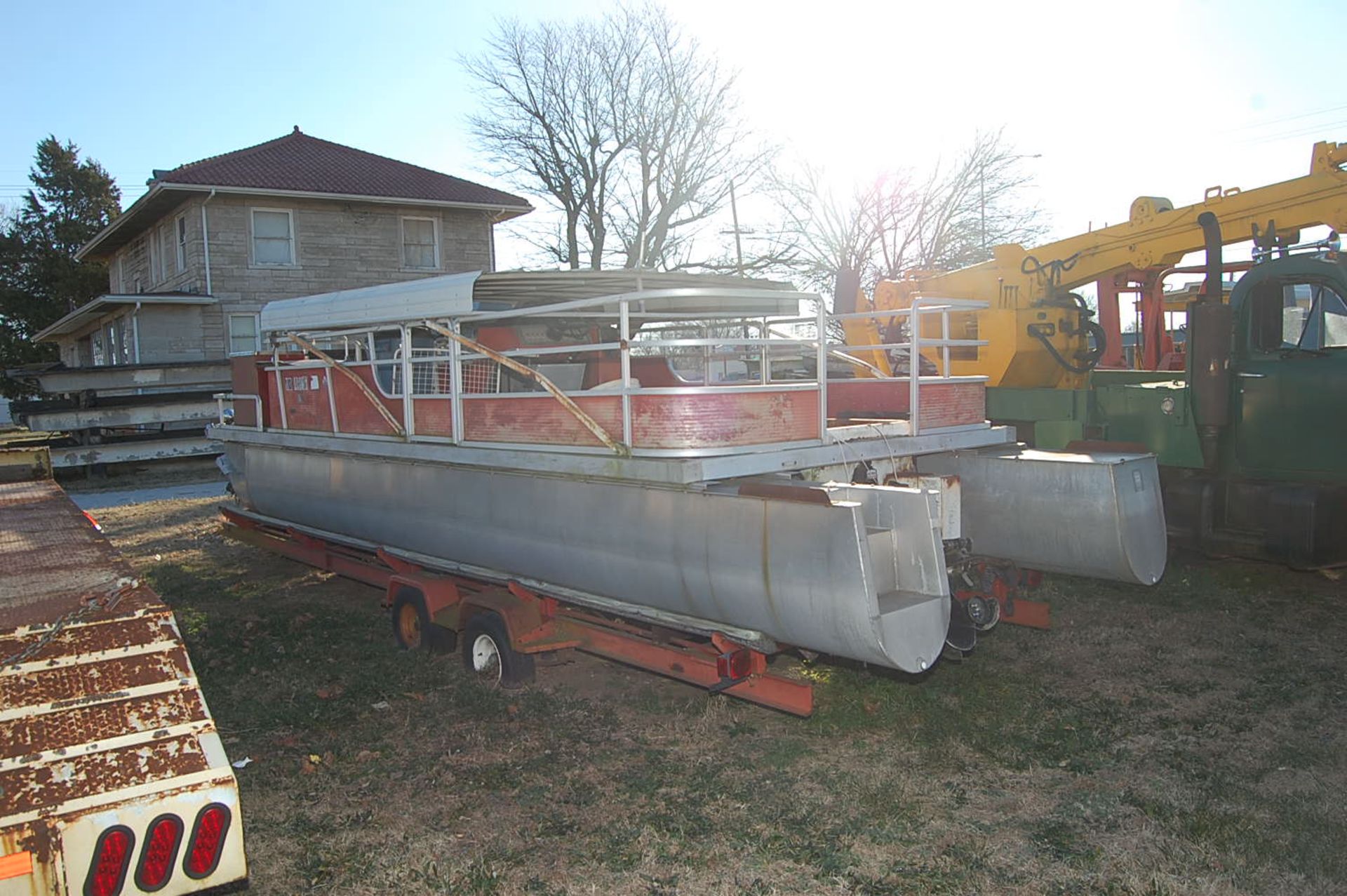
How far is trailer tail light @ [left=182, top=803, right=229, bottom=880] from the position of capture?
2465mm

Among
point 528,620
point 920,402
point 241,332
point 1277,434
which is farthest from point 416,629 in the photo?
point 241,332

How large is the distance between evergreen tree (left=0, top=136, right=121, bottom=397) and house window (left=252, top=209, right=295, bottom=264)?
20764 mm

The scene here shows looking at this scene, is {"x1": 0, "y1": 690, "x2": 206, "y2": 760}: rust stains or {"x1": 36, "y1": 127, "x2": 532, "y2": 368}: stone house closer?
{"x1": 0, "y1": 690, "x2": 206, "y2": 760}: rust stains

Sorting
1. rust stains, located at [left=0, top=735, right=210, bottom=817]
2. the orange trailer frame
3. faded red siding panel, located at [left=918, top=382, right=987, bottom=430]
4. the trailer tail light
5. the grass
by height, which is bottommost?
the grass

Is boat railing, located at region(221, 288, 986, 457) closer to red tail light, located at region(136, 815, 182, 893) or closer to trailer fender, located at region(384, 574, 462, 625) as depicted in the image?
trailer fender, located at region(384, 574, 462, 625)

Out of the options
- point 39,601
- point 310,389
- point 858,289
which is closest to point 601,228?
point 858,289

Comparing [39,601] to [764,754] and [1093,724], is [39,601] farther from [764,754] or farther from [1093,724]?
[1093,724]

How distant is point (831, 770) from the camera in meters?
4.93

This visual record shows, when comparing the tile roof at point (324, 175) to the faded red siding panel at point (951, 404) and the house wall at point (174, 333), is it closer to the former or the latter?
the house wall at point (174, 333)

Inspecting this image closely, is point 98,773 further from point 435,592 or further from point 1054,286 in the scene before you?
point 1054,286

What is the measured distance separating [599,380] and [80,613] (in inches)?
181

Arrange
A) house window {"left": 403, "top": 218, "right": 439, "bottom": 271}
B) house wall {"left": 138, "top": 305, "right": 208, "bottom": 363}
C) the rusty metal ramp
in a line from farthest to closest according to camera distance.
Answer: house window {"left": 403, "top": 218, "right": 439, "bottom": 271}, house wall {"left": 138, "top": 305, "right": 208, "bottom": 363}, the rusty metal ramp

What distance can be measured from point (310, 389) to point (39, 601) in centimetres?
538

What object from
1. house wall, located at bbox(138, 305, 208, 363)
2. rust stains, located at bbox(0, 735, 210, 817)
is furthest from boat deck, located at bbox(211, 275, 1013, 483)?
house wall, located at bbox(138, 305, 208, 363)
